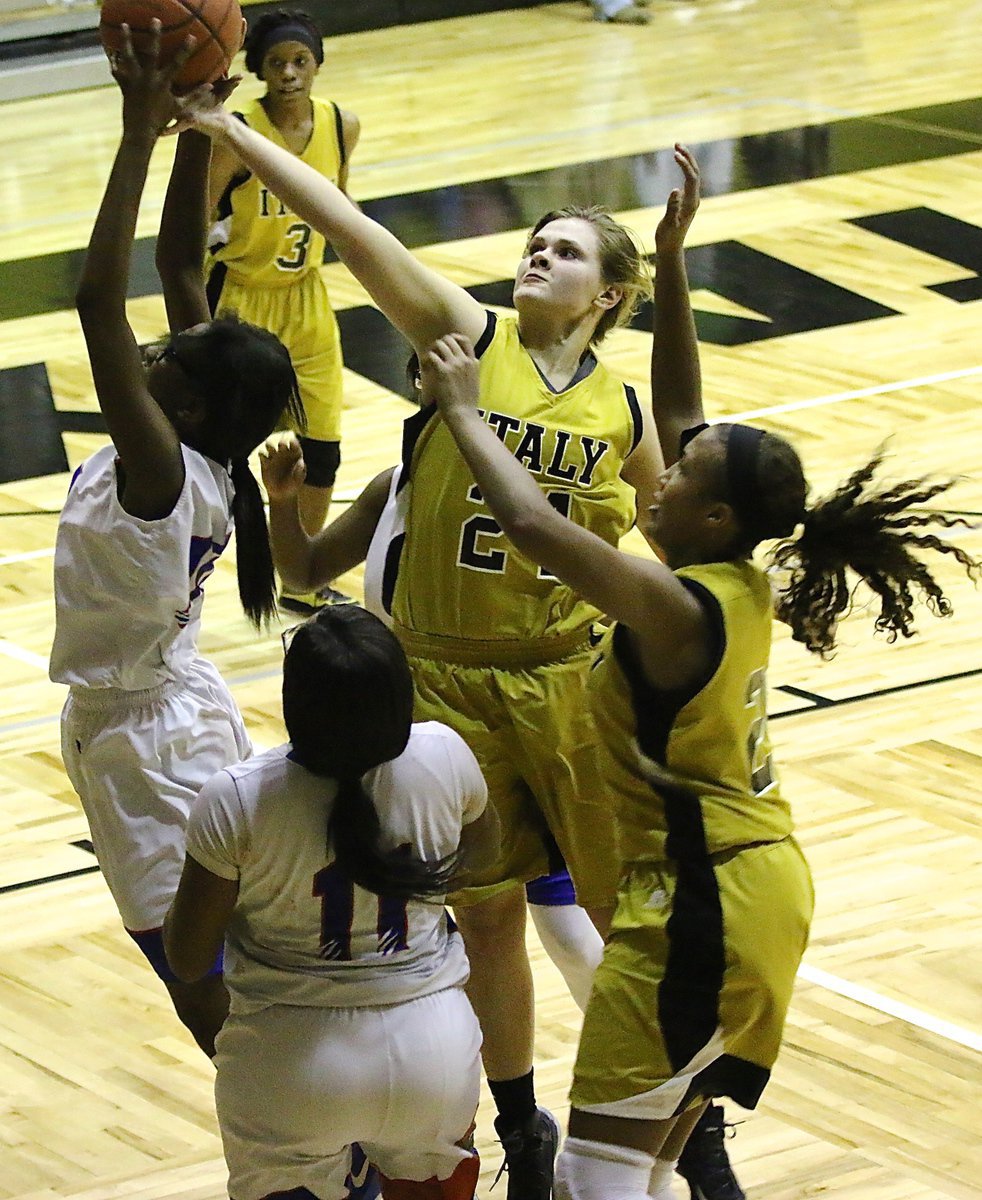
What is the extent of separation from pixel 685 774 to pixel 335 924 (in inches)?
→ 22.6

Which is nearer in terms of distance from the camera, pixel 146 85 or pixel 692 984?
pixel 692 984

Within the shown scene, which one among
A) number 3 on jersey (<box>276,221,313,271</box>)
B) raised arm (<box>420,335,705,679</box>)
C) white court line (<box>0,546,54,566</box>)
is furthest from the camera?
white court line (<box>0,546,54,566</box>)

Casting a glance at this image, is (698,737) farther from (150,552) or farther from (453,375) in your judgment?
(150,552)

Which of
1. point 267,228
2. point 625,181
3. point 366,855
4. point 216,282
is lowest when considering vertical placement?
point 625,181

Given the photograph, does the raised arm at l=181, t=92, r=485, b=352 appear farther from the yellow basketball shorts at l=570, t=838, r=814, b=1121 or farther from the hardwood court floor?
the hardwood court floor

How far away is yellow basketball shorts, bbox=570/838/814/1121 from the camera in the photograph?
295 cm

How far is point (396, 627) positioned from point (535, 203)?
798 centimetres

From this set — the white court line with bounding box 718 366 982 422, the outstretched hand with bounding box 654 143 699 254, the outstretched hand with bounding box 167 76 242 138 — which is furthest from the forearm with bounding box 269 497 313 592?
the white court line with bounding box 718 366 982 422

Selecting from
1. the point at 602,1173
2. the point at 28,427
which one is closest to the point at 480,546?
the point at 602,1173

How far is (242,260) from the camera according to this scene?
6.84m

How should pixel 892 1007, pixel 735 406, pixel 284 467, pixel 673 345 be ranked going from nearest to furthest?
pixel 284 467 → pixel 673 345 → pixel 892 1007 → pixel 735 406

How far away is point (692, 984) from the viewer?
117 inches

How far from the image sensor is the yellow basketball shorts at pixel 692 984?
9.68ft

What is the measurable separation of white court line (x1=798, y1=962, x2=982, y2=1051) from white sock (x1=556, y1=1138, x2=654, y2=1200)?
1215 millimetres
